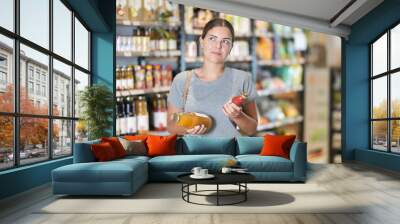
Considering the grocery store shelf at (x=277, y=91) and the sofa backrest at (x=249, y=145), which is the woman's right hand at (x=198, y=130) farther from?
the grocery store shelf at (x=277, y=91)

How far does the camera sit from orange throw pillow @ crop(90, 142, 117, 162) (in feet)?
17.8

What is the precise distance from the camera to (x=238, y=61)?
26.3 feet

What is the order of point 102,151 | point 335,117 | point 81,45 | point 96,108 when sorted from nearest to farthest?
point 102,151 → point 96,108 → point 81,45 → point 335,117

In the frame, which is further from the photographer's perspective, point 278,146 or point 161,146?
point 161,146

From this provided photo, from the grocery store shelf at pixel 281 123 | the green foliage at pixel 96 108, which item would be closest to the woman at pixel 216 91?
the grocery store shelf at pixel 281 123

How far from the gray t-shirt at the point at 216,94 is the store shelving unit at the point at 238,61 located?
0.17m

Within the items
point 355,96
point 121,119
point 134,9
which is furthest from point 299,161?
point 134,9

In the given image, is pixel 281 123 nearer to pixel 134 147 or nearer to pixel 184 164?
pixel 184 164

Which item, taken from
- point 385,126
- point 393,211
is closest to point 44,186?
point 393,211

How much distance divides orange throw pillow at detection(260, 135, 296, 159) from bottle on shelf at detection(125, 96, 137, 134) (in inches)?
110

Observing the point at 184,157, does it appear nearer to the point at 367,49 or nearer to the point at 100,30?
the point at 100,30

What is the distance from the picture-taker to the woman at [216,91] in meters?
7.68

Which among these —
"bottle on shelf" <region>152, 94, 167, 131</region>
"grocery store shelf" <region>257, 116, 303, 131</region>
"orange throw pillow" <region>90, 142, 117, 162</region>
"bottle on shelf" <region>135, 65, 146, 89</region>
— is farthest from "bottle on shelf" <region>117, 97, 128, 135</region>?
"grocery store shelf" <region>257, 116, 303, 131</region>

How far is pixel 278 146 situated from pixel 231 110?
1.62 m
